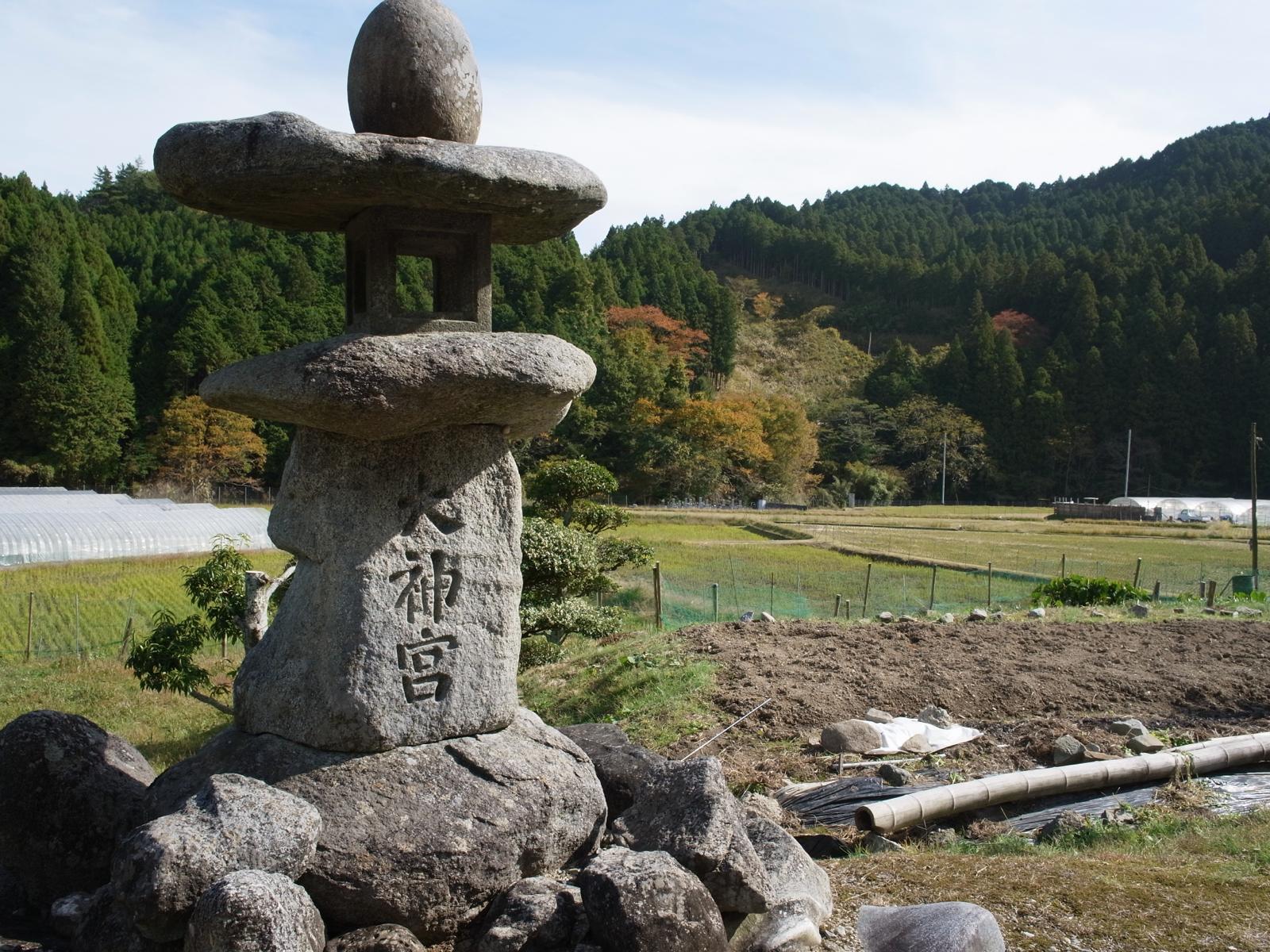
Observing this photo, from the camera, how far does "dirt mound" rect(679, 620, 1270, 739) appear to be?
10.8 m

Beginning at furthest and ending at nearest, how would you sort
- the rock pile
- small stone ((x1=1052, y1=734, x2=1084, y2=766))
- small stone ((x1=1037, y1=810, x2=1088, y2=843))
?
1. small stone ((x1=1052, y1=734, x2=1084, y2=766))
2. small stone ((x1=1037, y1=810, x2=1088, y2=843))
3. the rock pile

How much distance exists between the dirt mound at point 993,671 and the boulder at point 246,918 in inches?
252

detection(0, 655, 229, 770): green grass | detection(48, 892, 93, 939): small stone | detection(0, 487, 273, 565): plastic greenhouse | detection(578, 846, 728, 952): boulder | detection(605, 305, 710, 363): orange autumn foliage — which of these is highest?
detection(605, 305, 710, 363): orange autumn foliage

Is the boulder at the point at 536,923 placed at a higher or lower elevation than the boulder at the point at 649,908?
lower

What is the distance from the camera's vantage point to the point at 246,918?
4.29m

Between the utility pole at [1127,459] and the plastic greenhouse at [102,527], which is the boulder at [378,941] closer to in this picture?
the plastic greenhouse at [102,527]

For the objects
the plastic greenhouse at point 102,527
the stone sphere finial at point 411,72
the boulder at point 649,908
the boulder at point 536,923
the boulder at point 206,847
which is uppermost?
the stone sphere finial at point 411,72

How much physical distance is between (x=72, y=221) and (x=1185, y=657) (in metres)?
58.7

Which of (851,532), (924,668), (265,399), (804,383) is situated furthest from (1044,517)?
(265,399)

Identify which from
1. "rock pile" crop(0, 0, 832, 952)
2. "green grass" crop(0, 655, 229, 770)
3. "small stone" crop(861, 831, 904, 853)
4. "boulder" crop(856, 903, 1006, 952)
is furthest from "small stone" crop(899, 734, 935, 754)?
"green grass" crop(0, 655, 229, 770)

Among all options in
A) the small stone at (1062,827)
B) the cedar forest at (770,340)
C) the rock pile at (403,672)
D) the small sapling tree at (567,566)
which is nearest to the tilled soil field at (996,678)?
the small stone at (1062,827)

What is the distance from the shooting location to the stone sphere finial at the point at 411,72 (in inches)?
235

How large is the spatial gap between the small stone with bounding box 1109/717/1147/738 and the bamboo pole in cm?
63

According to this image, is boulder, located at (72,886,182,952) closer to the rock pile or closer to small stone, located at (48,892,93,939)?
the rock pile
